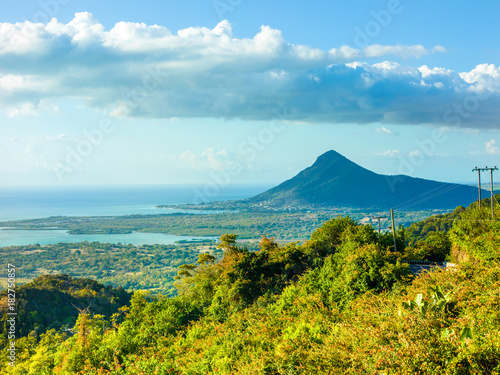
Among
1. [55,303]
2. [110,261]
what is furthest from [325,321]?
[110,261]

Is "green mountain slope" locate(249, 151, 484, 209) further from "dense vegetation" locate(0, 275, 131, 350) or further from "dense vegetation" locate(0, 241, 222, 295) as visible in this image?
"dense vegetation" locate(0, 275, 131, 350)

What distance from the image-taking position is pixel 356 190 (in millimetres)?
168625

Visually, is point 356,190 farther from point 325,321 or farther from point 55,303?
point 325,321

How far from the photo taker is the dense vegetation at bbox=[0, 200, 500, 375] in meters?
6.27

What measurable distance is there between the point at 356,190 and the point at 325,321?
165 m

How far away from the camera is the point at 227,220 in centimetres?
13388

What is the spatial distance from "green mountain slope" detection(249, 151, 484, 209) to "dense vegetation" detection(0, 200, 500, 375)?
127 m

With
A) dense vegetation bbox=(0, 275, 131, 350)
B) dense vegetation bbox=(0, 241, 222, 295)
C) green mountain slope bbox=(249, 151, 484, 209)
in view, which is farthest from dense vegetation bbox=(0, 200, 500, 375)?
green mountain slope bbox=(249, 151, 484, 209)

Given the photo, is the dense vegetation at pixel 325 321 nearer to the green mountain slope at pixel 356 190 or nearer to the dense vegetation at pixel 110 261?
the dense vegetation at pixel 110 261

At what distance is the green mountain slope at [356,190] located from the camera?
141m

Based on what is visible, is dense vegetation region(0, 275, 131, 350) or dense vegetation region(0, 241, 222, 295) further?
dense vegetation region(0, 241, 222, 295)

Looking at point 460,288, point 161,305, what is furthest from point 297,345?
point 161,305

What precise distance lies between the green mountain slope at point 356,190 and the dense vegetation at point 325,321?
416ft

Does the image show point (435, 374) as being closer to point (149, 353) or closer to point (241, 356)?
point (241, 356)
